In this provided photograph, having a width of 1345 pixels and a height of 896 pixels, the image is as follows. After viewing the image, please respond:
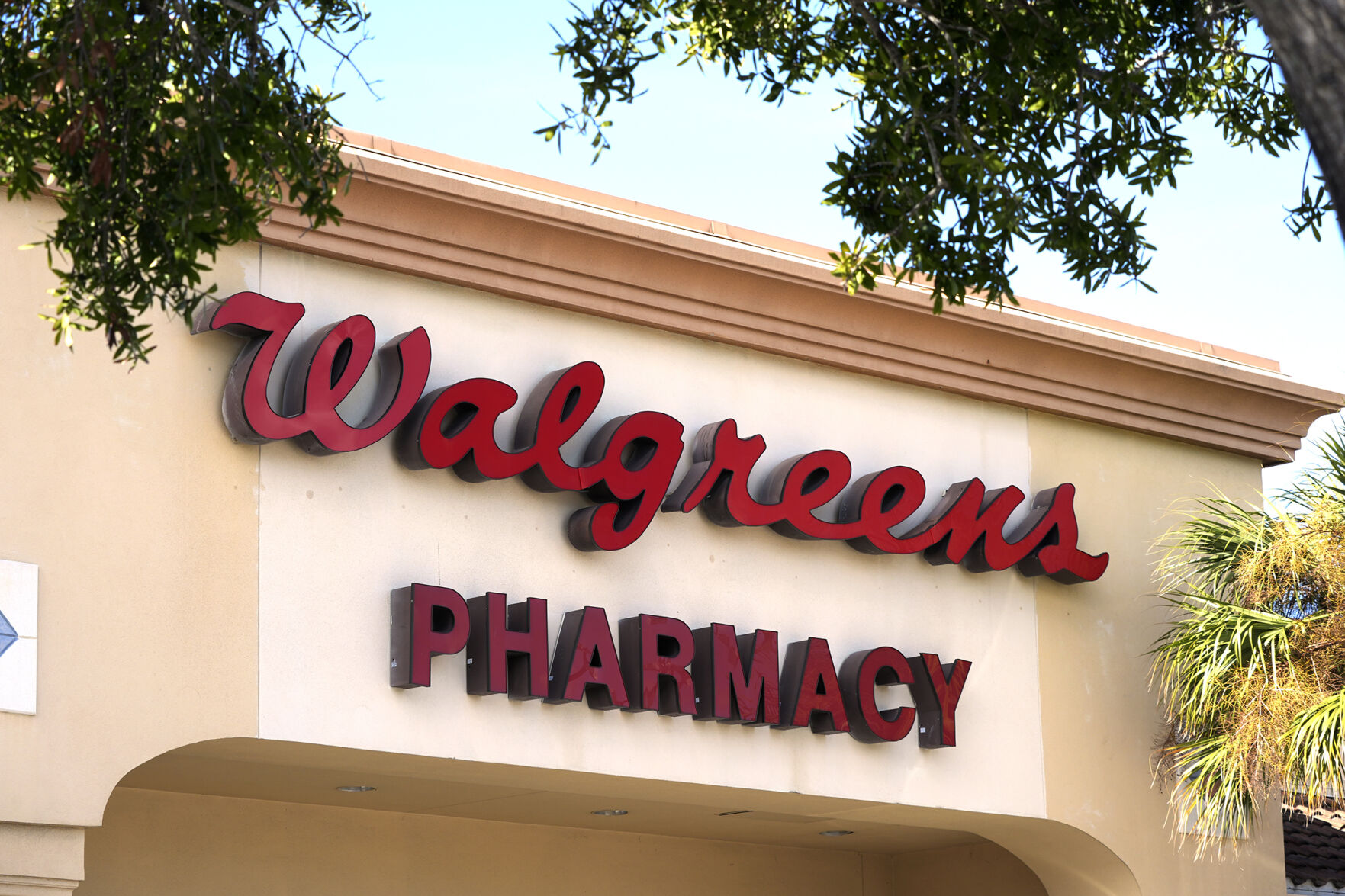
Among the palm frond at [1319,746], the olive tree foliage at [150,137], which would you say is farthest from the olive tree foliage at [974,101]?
the palm frond at [1319,746]

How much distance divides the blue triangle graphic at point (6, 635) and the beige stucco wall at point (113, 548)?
0.16 m

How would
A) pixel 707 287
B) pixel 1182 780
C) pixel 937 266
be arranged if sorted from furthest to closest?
pixel 1182 780
pixel 707 287
pixel 937 266

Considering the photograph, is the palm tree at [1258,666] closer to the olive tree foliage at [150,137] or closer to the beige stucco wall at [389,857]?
the beige stucco wall at [389,857]

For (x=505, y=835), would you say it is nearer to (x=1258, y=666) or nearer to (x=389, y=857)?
(x=389, y=857)

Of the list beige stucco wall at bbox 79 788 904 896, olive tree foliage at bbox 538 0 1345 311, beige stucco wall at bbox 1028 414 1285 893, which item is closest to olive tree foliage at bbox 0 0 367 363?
olive tree foliage at bbox 538 0 1345 311

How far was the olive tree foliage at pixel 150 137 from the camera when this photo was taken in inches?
282

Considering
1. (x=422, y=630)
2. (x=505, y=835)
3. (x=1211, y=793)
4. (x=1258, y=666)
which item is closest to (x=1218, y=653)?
(x=1258, y=666)

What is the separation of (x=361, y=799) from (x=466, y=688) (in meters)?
2.65

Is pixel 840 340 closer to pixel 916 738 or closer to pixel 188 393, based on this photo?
pixel 916 738

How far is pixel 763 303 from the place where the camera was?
1244 centimetres

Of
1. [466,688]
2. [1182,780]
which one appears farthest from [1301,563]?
[466,688]

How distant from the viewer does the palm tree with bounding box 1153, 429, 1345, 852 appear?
12.2 m

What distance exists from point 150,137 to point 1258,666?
887 centimetres

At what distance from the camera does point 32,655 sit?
909 centimetres
